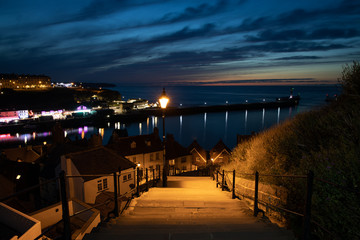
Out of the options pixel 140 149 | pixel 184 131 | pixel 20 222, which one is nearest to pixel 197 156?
pixel 140 149

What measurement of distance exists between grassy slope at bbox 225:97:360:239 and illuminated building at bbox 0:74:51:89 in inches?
7278

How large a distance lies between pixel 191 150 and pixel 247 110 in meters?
92.0

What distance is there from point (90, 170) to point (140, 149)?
12018 mm

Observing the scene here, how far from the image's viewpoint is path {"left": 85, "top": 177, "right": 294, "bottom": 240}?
3627 mm

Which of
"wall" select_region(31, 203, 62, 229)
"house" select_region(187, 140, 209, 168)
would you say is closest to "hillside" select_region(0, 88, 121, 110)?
"house" select_region(187, 140, 209, 168)

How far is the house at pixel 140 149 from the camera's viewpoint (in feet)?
94.6

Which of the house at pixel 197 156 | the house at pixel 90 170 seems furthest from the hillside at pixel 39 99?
the house at pixel 90 170

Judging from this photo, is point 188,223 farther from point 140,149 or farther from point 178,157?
point 178,157

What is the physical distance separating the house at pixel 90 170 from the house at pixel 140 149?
7846 millimetres

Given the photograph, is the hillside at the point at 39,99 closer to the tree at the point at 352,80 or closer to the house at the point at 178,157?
the house at the point at 178,157

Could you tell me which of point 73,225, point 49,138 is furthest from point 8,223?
point 49,138

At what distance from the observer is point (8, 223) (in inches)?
426

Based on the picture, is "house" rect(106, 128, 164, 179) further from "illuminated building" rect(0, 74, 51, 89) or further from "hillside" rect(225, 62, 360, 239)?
"illuminated building" rect(0, 74, 51, 89)

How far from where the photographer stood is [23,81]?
515 ft
